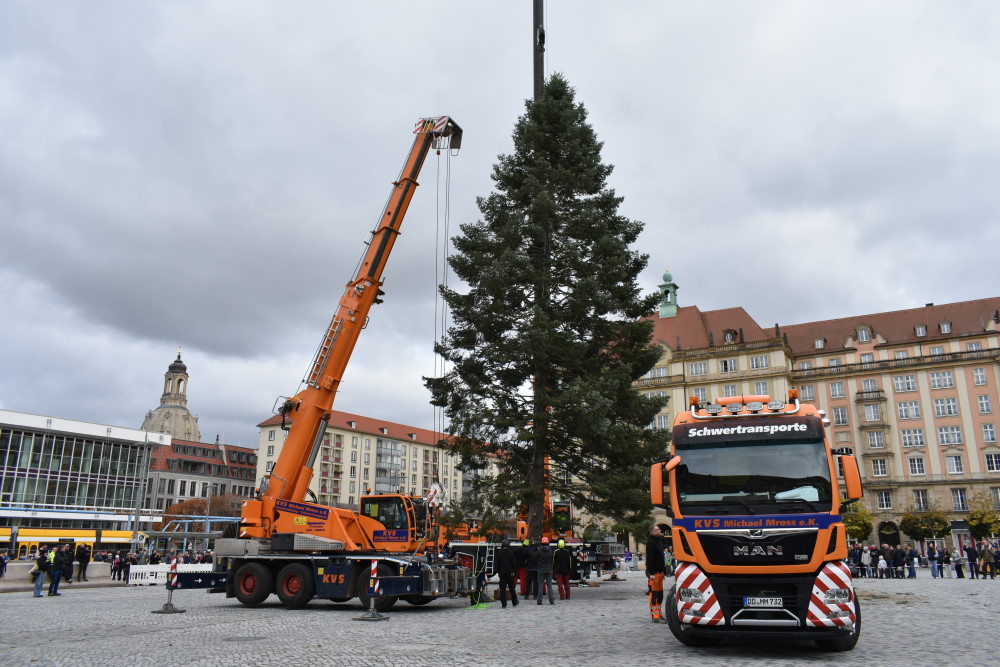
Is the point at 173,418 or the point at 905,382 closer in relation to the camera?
the point at 905,382

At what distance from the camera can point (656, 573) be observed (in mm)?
14273

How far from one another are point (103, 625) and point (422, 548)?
7.71 m

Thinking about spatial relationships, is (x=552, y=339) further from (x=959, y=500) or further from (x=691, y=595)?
(x=959, y=500)

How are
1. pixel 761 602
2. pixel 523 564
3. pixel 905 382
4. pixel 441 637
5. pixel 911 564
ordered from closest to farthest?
pixel 761 602 → pixel 441 637 → pixel 523 564 → pixel 911 564 → pixel 905 382

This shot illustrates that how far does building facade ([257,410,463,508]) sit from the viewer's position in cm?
10475

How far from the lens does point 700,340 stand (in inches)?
3125

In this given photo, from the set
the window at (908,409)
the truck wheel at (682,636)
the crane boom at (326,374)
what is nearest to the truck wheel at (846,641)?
the truck wheel at (682,636)

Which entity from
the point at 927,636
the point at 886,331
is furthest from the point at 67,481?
the point at 886,331

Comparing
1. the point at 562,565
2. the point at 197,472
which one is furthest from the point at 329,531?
the point at 197,472

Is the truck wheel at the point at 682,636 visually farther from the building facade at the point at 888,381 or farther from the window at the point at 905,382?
the window at the point at 905,382

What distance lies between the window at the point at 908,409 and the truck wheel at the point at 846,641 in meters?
69.2

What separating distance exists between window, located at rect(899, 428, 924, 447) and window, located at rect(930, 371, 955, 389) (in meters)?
4.69

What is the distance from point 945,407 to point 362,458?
78325 millimetres

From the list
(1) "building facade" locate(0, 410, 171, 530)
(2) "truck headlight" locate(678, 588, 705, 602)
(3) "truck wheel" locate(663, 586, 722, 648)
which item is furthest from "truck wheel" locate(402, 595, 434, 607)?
(1) "building facade" locate(0, 410, 171, 530)
